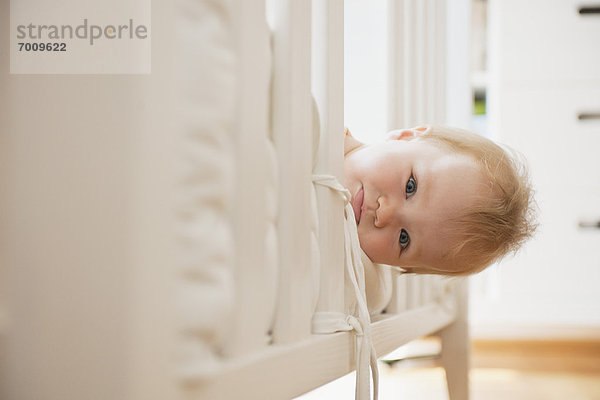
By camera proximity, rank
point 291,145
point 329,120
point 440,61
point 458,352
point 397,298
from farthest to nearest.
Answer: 1. point 458,352
2. point 440,61
3. point 397,298
4. point 329,120
5. point 291,145

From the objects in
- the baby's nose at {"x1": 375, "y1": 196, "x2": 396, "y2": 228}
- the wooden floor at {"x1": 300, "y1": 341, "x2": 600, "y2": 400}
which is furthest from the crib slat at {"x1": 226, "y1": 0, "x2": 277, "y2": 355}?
the wooden floor at {"x1": 300, "y1": 341, "x2": 600, "y2": 400}

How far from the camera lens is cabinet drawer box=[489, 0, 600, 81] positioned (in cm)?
202

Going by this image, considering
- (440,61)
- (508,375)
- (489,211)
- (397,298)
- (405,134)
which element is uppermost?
(440,61)

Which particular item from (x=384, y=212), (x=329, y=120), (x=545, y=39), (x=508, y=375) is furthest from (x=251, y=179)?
(x=545, y=39)

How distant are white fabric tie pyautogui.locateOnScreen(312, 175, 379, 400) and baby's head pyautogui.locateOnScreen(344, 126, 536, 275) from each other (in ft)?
0.47

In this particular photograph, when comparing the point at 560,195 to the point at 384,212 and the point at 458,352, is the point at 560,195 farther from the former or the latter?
the point at 384,212

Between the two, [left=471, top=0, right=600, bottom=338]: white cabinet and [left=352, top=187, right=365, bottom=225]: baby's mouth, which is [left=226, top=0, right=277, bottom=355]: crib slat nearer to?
[left=352, top=187, right=365, bottom=225]: baby's mouth

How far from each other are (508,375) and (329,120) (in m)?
1.61

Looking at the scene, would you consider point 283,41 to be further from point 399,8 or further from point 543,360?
point 543,360

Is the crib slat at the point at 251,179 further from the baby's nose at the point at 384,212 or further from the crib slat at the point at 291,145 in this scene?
the baby's nose at the point at 384,212

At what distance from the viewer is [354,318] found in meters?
0.62

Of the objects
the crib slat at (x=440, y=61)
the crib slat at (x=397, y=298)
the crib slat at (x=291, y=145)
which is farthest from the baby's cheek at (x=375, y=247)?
the crib slat at (x=440, y=61)

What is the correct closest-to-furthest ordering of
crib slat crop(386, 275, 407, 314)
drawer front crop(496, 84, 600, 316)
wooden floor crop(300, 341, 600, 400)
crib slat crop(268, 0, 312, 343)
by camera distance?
crib slat crop(268, 0, 312, 343) → crib slat crop(386, 275, 407, 314) → wooden floor crop(300, 341, 600, 400) → drawer front crop(496, 84, 600, 316)

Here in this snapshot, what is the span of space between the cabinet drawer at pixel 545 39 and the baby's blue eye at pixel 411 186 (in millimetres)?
1416
